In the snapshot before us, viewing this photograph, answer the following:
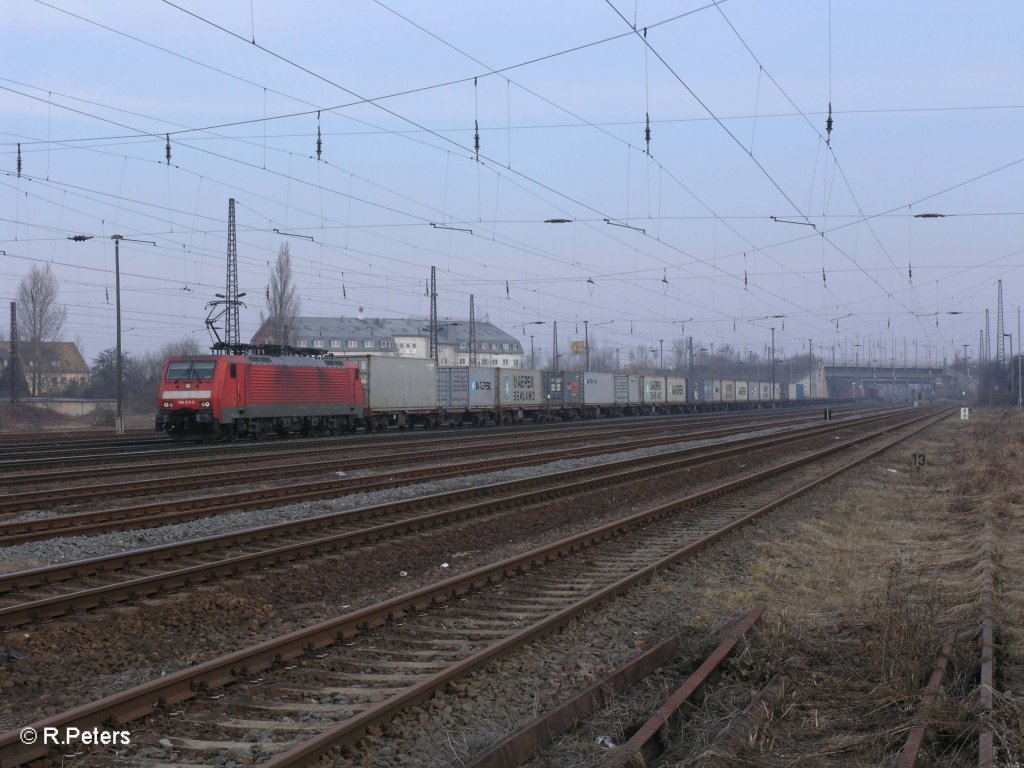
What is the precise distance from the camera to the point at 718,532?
1327 centimetres

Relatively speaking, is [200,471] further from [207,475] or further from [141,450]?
[141,450]

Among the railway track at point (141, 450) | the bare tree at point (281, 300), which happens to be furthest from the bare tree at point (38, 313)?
the railway track at point (141, 450)

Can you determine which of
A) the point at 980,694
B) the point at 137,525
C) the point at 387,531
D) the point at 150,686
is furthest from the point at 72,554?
the point at 980,694

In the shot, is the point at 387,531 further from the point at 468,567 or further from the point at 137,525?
the point at 137,525

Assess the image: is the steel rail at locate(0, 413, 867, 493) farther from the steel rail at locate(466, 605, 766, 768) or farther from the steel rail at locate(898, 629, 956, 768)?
the steel rail at locate(898, 629, 956, 768)

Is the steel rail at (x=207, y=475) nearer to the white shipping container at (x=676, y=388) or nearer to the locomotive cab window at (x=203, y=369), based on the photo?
the locomotive cab window at (x=203, y=369)

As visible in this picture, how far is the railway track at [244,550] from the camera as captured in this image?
8695mm

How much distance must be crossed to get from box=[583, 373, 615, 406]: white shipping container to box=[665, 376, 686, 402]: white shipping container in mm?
11009

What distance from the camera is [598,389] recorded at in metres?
59.8

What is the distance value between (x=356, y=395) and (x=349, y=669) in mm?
30329

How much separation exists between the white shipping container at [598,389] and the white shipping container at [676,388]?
1101 centimetres

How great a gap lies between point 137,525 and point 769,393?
92.2m

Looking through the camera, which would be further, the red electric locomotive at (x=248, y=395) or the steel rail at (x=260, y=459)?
the red electric locomotive at (x=248, y=395)
